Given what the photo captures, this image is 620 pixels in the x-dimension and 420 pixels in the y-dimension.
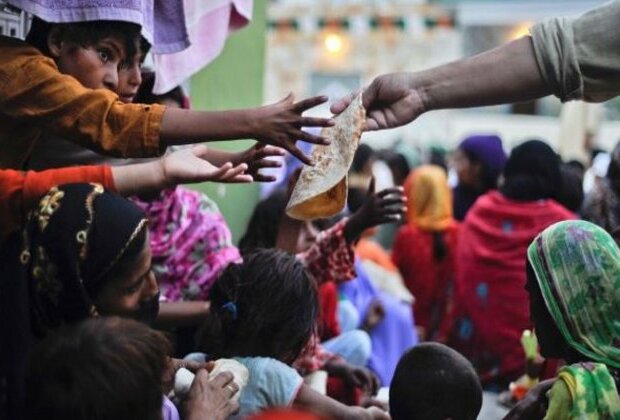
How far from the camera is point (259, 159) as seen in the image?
255 cm

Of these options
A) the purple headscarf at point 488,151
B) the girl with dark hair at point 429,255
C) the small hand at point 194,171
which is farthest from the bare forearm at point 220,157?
the purple headscarf at point 488,151

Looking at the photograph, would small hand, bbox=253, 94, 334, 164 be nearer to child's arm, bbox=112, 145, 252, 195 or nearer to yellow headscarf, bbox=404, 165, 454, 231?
child's arm, bbox=112, 145, 252, 195

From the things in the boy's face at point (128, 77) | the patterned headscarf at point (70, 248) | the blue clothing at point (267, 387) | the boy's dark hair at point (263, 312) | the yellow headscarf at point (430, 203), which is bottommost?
the yellow headscarf at point (430, 203)

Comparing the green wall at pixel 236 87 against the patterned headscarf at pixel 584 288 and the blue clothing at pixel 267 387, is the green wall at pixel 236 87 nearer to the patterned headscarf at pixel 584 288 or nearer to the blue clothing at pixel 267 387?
the blue clothing at pixel 267 387

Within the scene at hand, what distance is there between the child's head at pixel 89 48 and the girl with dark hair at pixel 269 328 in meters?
0.63

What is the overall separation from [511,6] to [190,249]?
2039 cm

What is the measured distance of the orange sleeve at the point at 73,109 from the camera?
2.22 meters

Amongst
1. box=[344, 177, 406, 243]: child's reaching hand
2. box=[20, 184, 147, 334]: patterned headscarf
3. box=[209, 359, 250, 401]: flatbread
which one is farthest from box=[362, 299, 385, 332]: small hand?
box=[20, 184, 147, 334]: patterned headscarf

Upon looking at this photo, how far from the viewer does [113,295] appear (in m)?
2.19

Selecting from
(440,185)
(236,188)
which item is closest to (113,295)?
(236,188)

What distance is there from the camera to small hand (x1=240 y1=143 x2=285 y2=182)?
254cm

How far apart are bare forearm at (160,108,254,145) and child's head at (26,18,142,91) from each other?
1.01 feet

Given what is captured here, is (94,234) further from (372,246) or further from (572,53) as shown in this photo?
(372,246)

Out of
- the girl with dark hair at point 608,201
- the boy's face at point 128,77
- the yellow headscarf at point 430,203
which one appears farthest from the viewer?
the yellow headscarf at point 430,203
